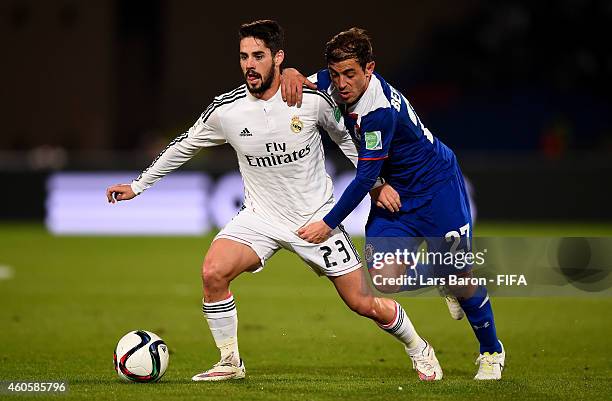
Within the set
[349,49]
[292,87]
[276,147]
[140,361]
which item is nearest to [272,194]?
[276,147]

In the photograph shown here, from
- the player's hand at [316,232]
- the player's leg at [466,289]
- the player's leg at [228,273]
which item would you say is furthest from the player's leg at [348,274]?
the player's leg at [466,289]

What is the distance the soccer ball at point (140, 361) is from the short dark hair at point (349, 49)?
6.50ft

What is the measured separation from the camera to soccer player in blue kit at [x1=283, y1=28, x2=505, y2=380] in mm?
5922

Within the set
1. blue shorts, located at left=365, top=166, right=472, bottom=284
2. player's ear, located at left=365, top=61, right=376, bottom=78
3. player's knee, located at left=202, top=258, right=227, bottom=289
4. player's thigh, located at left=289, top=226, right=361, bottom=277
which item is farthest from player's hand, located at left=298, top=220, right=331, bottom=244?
player's ear, located at left=365, top=61, right=376, bottom=78

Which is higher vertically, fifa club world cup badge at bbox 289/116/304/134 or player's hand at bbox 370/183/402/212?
fifa club world cup badge at bbox 289/116/304/134

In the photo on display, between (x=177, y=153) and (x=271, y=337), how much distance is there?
261cm

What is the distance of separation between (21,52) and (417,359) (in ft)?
60.2

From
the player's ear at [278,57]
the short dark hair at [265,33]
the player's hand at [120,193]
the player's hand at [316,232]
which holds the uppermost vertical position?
the short dark hair at [265,33]

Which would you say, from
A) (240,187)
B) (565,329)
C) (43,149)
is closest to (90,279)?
(240,187)

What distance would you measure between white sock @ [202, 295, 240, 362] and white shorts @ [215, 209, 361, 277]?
0.36 m

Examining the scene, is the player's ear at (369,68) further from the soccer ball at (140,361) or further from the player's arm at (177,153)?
the soccer ball at (140,361)

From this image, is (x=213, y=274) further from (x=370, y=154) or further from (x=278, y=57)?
(x=278, y=57)

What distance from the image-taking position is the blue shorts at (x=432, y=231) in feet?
20.8

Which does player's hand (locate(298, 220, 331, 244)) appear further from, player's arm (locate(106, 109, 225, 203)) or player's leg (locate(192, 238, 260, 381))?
player's arm (locate(106, 109, 225, 203))
